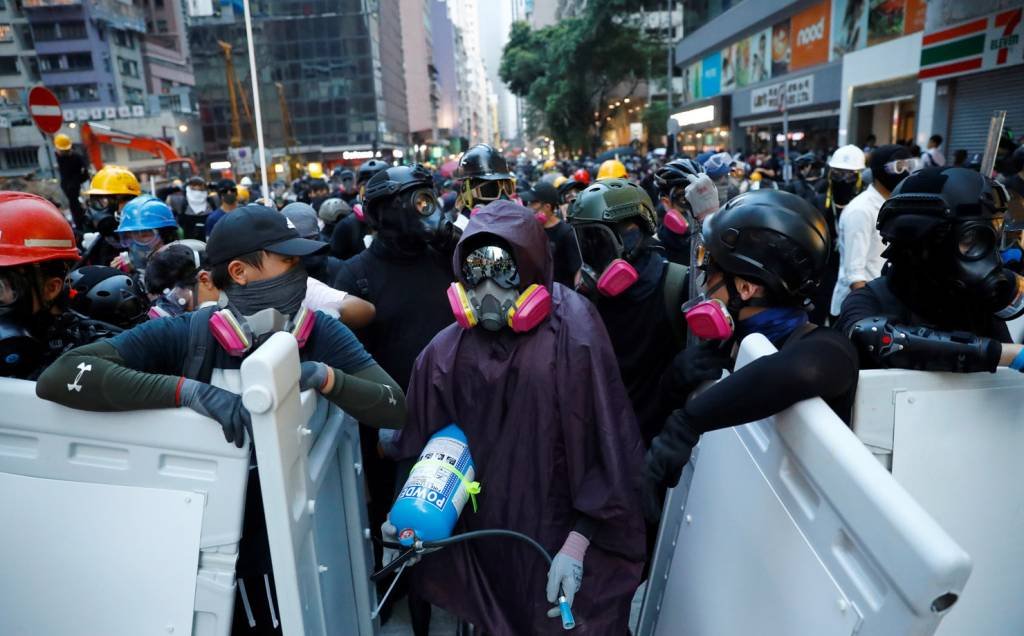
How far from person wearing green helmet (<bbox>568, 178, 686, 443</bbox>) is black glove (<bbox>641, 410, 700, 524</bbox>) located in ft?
3.36

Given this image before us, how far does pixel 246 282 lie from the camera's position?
7.20 ft

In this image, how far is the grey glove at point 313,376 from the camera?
1.92m

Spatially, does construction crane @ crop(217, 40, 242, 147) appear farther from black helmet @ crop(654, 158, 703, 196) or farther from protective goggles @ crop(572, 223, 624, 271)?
protective goggles @ crop(572, 223, 624, 271)

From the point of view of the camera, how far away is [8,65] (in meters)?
55.2

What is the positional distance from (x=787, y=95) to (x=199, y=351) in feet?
85.4

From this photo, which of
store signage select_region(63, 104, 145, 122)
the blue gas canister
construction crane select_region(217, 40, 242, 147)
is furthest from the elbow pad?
store signage select_region(63, 104, 145, 122)

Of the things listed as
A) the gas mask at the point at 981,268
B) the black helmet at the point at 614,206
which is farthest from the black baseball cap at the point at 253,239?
the gas mask at the point at 981,268

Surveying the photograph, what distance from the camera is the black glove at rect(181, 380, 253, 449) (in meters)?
1.68

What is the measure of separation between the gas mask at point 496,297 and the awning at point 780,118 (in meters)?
23.0

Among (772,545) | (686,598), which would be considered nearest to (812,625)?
(772,545)

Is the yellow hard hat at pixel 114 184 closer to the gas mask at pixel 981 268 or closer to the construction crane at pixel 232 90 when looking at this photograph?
the gas mask at pixel 981 268

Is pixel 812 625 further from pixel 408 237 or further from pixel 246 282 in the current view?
pixel 408 237

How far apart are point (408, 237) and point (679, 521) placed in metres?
2.02

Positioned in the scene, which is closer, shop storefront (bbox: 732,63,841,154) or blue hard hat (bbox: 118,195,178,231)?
blue hard hat (bbox: 118,195,178,231)
